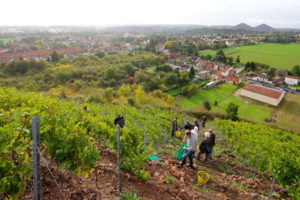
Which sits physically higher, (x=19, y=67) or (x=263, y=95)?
(x=19, y=67)

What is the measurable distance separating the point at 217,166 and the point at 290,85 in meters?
52.1

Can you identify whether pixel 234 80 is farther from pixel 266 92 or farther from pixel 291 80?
pixel 291 80

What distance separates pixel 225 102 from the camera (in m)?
34.8

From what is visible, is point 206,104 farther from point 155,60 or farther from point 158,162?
point 155,60

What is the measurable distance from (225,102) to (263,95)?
774 cm

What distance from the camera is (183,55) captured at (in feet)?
265

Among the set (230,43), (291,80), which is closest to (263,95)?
(291,80)

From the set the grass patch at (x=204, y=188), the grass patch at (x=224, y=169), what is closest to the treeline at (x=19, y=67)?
the grass patch at (x=224, y=169)

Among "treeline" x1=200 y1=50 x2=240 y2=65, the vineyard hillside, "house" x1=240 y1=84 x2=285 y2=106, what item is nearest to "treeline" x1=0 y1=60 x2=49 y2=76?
the vineyard hillside

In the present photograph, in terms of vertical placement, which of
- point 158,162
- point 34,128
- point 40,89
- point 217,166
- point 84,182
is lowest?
point 40,89

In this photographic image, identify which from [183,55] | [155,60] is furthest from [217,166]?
[183,55]

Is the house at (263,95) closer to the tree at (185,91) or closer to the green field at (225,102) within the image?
the green field at (225,102)

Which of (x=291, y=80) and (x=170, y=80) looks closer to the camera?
(x=170, y=80)

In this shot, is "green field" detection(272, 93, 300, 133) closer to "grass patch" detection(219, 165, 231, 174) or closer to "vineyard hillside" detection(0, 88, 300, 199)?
"grass patch" detection(219, 165, 231, 174)
